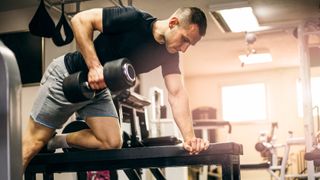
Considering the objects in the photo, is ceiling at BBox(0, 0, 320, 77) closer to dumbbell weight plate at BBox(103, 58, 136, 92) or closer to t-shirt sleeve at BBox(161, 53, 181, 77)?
t-shirt sleeve at BBox(161, 53, 181, 77)

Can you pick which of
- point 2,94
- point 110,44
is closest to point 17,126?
point 2,94

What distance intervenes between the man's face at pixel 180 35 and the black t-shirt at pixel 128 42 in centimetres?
12

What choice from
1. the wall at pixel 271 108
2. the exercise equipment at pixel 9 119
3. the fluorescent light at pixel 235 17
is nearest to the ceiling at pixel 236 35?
the fluorescent light at pixel 235 17

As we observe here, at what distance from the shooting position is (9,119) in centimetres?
73

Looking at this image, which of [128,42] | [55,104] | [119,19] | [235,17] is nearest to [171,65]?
[128,42]

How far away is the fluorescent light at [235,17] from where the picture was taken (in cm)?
513

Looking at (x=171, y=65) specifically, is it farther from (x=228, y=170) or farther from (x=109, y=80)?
(x=228, y=170)

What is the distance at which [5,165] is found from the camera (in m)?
0.72

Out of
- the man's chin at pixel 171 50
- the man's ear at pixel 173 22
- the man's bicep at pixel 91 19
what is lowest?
the man's chin at pixel 171 50

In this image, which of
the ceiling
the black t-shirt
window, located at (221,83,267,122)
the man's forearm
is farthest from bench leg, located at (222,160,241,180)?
window, located at (221,83,267,122)

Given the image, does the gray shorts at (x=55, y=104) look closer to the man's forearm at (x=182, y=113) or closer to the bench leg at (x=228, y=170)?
the man's forearm at (x=182, y=113)

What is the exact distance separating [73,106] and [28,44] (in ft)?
9.71

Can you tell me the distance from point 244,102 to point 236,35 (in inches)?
131

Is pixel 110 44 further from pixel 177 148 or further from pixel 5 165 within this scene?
pixel 5 165
